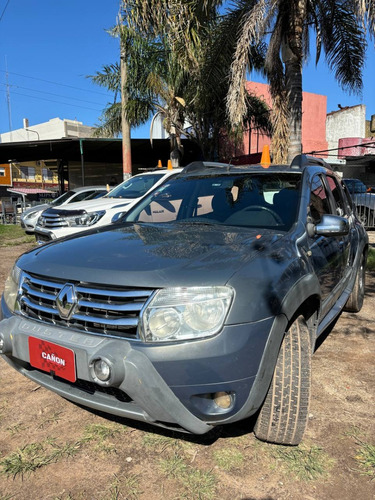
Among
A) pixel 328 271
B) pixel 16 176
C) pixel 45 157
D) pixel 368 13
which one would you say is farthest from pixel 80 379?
pixel 16 176

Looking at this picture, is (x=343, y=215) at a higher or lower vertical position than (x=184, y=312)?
higher

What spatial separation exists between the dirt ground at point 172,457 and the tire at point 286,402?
14cm

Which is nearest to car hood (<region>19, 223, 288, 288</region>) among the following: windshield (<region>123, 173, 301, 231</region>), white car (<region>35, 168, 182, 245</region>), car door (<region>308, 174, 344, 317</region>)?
windshield (<region>123, 173, 301, 231</region>)

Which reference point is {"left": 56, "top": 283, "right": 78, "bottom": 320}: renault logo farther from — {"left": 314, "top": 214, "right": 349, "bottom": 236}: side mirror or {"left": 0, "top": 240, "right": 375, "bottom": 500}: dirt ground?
{"left": 314, "top": 214, "right": 349, "bottom": 236}: side mirror

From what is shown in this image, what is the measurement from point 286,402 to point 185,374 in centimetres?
67

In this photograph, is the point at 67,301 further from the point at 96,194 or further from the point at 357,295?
the point at 96,194

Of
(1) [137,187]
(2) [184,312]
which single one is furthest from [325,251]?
(1) [137,187]

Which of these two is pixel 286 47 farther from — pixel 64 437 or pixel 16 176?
pixel 16 176

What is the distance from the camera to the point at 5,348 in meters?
2.17

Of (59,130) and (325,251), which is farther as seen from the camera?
(59,130)

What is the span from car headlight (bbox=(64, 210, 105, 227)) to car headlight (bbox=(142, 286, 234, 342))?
205 inches

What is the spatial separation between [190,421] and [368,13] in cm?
916

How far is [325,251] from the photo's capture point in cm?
282

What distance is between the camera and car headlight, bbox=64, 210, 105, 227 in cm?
679
